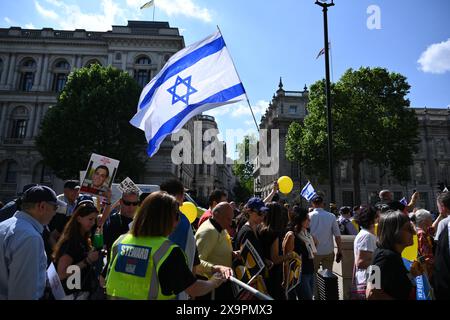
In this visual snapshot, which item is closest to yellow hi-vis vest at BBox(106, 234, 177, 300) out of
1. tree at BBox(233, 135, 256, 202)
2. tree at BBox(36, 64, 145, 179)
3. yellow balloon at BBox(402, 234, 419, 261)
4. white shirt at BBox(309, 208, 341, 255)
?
yellow balloon at BBox(402, 234, 419, 261)

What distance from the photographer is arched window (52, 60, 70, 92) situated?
3753 cm

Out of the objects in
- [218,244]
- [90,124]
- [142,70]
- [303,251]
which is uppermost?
[142,70]

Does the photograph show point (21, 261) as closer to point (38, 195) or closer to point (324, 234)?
point (38, 195)

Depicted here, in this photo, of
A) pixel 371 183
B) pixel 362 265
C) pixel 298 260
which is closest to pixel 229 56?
pixel 298 260

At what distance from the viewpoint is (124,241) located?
230 cm

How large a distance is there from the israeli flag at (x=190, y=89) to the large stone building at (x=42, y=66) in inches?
1123

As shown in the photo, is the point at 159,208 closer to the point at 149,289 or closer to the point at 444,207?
the point at 149,289

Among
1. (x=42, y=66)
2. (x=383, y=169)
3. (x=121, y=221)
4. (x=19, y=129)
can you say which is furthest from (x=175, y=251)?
(x=383, y=169)

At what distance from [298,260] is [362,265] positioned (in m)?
0.89

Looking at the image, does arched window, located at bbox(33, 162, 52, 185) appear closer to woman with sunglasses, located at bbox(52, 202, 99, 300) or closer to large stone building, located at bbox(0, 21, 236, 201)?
large stone building, located at bbox(0, 21, 236, 201)

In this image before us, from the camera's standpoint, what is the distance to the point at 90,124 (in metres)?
25.9

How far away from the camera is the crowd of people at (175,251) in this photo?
2166 millimetres

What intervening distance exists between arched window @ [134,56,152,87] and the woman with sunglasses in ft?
117

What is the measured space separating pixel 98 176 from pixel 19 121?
128 feet
